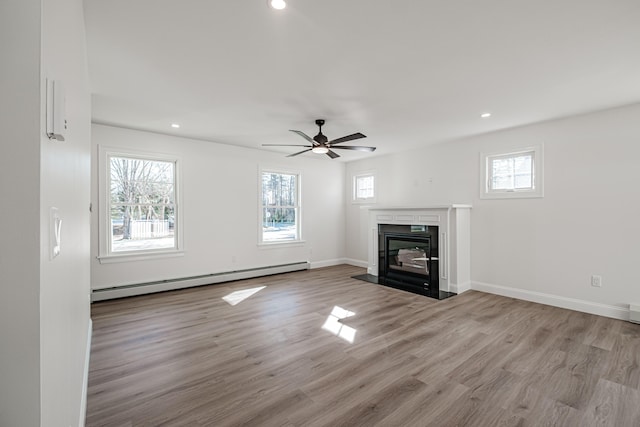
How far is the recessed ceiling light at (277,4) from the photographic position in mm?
1898

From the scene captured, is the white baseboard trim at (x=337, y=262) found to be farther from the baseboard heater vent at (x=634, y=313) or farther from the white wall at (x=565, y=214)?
the baseboard heater vent at (x=634, y=313)

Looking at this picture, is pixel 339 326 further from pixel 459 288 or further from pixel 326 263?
pixel 326 263

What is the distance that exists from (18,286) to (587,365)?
382 centimetres

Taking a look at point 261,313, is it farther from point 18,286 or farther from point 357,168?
point 357,168

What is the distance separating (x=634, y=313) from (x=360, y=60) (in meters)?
4.44

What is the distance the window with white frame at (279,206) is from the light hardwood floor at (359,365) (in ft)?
7.71

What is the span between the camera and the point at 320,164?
715cm

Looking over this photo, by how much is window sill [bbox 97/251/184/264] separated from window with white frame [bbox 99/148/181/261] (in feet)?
0.06

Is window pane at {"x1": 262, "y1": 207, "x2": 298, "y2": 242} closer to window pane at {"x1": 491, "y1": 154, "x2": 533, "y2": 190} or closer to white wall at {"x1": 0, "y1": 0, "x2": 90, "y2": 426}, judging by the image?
window pane at {"x1": 491, "y1": 154, "x2": 533, "y2": 190}

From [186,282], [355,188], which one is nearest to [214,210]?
[186,282]

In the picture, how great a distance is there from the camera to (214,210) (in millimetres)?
5578

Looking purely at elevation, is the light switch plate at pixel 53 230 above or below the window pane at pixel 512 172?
below

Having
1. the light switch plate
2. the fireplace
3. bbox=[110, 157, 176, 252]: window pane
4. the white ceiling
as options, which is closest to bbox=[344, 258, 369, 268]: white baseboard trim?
the fireplace

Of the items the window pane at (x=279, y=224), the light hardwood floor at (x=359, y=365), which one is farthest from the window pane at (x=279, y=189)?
the light hardwood floor at (x=359, y=365)
